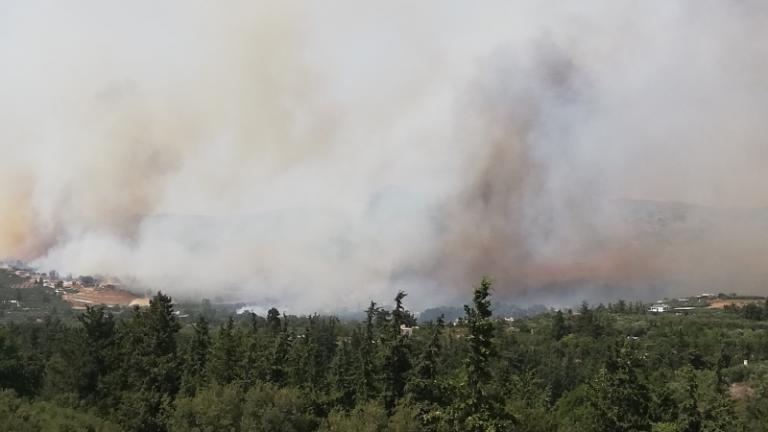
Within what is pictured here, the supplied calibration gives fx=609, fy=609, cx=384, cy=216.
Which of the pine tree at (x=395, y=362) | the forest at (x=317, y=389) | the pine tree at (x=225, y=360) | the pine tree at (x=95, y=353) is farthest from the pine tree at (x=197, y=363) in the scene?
the pine tree at (x=395, y=362)

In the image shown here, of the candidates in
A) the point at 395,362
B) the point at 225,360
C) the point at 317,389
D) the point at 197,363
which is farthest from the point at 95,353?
the point at 395,362

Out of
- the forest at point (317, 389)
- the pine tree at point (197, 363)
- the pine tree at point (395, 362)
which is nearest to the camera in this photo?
the forest at point (317, 389)

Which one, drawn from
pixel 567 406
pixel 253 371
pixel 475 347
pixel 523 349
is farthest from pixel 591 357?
pixel 475 347

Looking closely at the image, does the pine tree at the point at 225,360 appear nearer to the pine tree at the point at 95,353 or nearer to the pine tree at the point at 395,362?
the pine tree at the point at 95,353

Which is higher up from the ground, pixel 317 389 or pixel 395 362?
pixel 395 362

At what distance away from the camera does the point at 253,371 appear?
214 ft

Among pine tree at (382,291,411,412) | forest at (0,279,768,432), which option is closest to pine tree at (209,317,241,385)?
forest at (0,279,768,432)

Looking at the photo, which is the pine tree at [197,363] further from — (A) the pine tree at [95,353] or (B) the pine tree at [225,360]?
(A) the pine tree at [95,353]

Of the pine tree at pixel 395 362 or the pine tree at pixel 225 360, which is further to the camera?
the pine tree at pixel 225 360

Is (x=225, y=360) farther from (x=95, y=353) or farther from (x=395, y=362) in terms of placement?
(x=395, y=362)

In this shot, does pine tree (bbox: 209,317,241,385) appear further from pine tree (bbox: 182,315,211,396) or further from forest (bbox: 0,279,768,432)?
pine tree (bbox: 182,315,211,396)

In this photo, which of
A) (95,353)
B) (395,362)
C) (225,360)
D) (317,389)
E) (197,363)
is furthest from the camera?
(95,353)

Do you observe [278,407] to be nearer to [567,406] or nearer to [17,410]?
[17,410]

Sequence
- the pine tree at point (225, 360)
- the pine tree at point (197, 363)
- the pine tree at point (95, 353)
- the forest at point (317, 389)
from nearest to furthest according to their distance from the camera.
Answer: the forest at point (317, 389)
the pine tree at point (225, 360)
the pine tree at point (197, 363)
the pine tree at point (95, 353)
